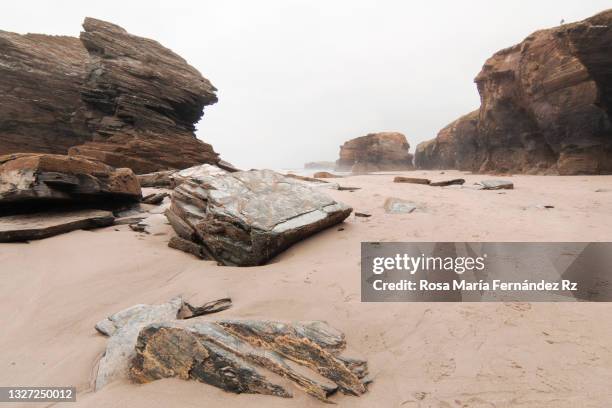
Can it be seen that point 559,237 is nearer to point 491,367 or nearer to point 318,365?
point 491,367

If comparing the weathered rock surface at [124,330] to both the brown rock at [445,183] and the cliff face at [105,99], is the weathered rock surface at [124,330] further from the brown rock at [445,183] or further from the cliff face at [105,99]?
the cliff face at [105,99]

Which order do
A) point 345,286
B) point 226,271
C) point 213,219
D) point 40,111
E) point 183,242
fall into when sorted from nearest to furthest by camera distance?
point 345,286, point 226,271, point 213,219, point 183,242, point 40,111

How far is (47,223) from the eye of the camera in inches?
190

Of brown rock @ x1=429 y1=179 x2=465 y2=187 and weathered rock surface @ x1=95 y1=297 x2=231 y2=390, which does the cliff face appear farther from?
weathered rock surface @ x1=95 y1=297 x2=231 y2=390

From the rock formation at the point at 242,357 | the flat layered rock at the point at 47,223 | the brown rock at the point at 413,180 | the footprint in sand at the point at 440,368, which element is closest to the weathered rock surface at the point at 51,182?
the flat layered rock at the point at 47,223

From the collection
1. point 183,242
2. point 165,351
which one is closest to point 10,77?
point 183,242

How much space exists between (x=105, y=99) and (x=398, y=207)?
41.7 ft

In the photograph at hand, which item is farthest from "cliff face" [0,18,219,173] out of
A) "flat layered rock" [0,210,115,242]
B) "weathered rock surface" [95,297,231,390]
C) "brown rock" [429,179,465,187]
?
"weathered rock surface" [95,297,231,390]

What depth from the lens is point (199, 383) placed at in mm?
1894

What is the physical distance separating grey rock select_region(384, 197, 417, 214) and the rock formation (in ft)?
12.9

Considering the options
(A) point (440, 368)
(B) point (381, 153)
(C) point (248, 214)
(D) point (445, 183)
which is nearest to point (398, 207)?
(C) point (248, 214)

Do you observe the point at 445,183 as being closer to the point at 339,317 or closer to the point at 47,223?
the point at 339,317

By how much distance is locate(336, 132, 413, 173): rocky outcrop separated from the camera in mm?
47094

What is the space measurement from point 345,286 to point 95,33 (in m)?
15.2
